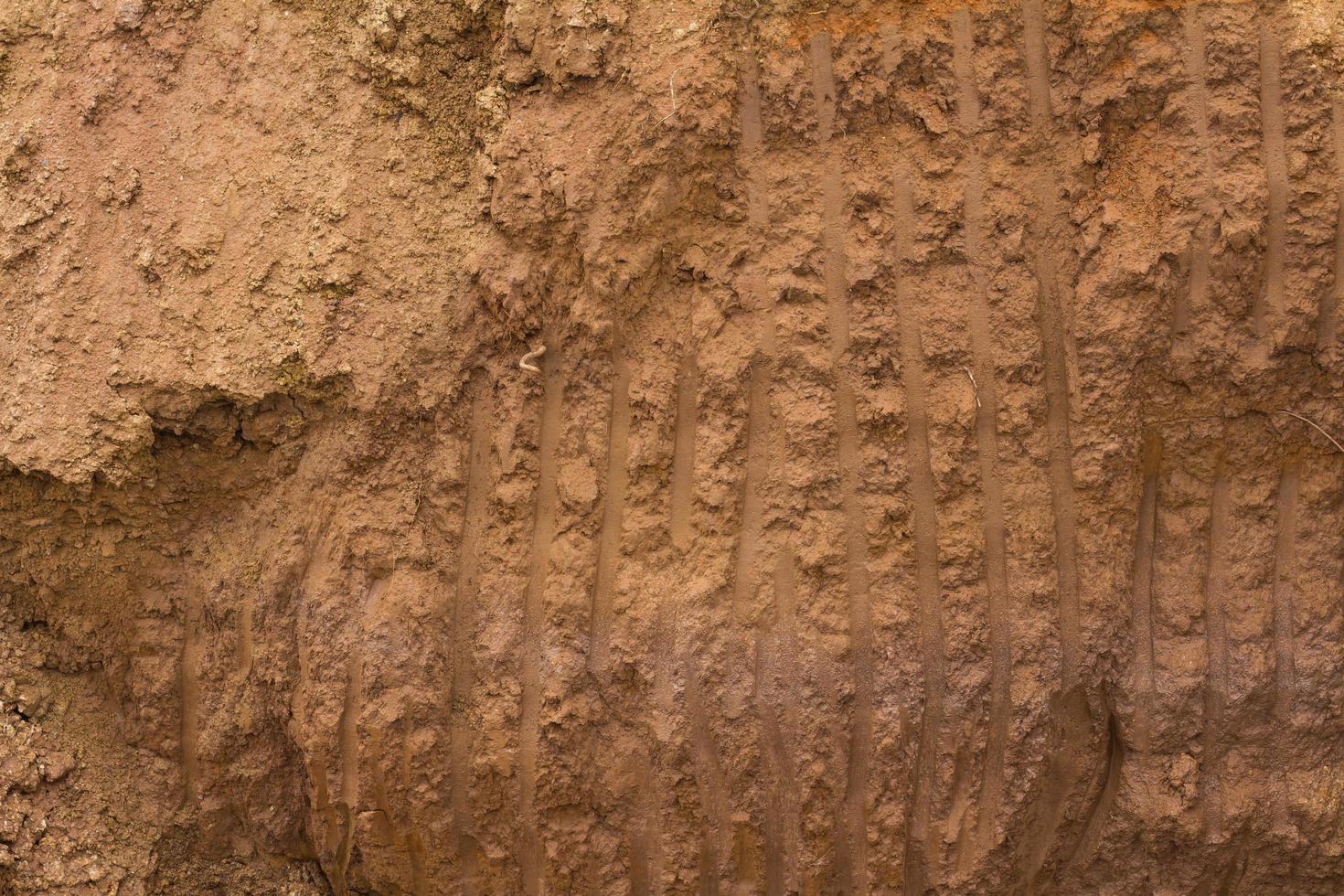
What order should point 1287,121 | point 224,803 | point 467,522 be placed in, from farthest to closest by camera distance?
1. point 224,803
2. point 467,522
3. point 1287,121

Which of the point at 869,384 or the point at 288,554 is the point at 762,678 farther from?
the point at 288,554

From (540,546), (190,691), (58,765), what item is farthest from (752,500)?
(58,765)

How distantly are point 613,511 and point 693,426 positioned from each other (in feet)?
0.81

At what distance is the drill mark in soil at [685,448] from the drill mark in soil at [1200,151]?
39.1 inches

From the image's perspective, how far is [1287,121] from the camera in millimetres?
2637

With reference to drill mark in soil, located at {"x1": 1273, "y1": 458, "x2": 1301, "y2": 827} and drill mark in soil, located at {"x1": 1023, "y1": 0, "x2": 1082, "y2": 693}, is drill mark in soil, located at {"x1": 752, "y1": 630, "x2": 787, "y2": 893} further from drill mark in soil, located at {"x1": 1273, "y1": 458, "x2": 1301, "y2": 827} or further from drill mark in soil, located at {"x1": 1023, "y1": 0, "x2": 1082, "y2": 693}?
drill mark in soil, located at {"x1": 1273, "y1": 458, "x2": 1301, "y2": 827}

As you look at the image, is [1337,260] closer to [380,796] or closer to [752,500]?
[752,500]

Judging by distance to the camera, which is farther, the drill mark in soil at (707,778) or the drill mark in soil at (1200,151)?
the drill mark in soil at (707,778)

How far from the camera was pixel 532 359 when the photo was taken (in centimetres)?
277

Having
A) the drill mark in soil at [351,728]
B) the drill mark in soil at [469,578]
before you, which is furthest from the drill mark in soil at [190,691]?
the drill mark in soil at [469,578]

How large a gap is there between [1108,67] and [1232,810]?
1588mm

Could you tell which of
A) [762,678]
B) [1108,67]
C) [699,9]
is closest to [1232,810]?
[762,678]

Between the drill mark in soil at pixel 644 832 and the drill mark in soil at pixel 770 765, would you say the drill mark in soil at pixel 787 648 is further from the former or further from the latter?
the drill mark in soil at pixel 644 832

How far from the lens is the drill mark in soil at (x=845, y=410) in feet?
8.87
